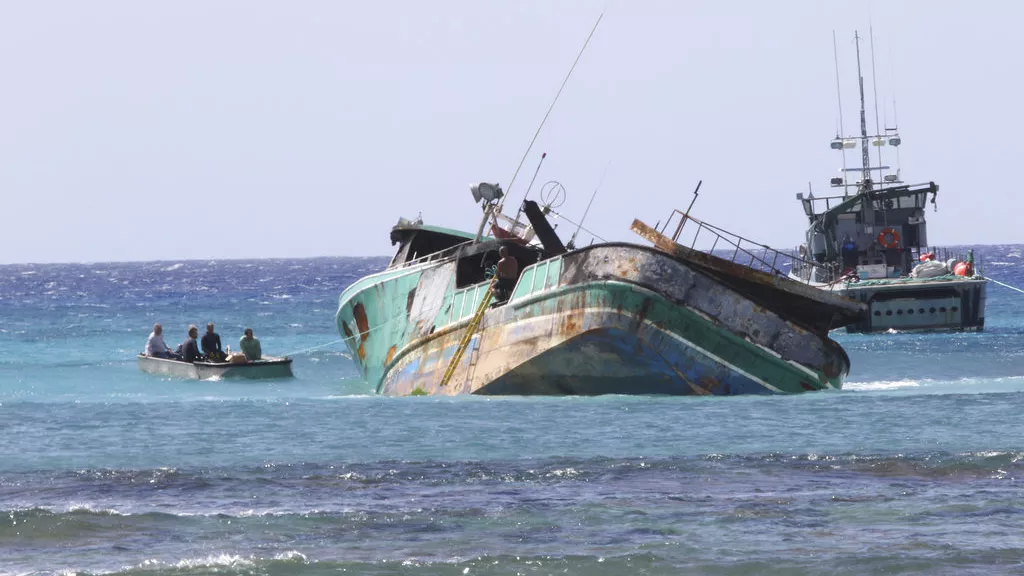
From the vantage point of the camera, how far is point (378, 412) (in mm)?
20562

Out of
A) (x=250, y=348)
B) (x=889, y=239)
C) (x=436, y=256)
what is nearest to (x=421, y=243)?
(x=436, y=256)

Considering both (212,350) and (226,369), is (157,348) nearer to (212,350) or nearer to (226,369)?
(212,350)

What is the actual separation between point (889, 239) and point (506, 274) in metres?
30.7

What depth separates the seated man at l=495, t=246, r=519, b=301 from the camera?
21062mm

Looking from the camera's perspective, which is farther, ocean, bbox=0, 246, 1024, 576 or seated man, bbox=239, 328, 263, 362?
seated man, bbox=239, 328, 263, 362

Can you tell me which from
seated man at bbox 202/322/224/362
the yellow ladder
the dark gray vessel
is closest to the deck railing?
the yellow ladder

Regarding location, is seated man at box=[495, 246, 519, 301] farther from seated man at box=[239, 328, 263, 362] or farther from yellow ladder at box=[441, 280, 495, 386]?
seated man at box=[239, 328, 263, 362]

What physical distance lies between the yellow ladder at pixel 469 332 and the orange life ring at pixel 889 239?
99.4 feet

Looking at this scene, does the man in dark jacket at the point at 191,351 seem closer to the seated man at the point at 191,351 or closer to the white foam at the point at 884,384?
the seated man at the point at 191,351

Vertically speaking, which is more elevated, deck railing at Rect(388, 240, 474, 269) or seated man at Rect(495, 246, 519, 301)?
deck railing at Rect(388, 240, 474, 269)

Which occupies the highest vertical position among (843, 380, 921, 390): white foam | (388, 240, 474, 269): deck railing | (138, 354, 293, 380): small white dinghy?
(388, 240, 474, 269): deck railing

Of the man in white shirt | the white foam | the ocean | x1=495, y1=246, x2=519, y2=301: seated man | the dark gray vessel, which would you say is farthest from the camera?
the dark gray vessel

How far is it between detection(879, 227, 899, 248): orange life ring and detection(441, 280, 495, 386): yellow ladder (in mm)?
30285

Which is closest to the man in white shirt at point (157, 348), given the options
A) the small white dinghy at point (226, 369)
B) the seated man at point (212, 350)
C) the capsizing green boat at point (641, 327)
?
the small white dinghy at point (226, 369)
